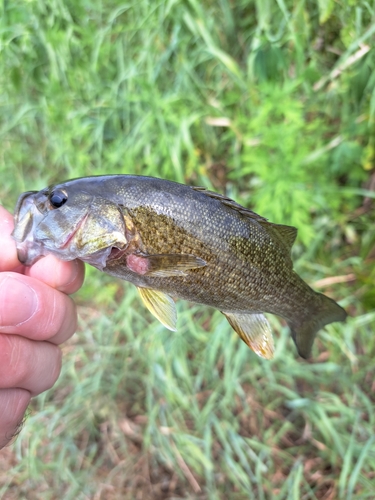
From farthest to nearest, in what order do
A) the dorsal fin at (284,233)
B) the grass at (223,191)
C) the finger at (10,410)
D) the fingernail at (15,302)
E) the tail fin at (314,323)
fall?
the grass at (223,191) < the tail fin at (314,323) < the dorsal fin at (284,233) < the finger at (10,410) < the fingernail at (15,302)

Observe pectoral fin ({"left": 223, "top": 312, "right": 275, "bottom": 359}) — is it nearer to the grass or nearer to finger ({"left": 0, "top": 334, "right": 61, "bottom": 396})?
finger ({"left": 0, "top": 334, "right": 61, "bottom": 396})

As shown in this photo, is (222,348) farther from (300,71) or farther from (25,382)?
(300,71)

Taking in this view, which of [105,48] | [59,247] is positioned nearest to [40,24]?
[105,48]

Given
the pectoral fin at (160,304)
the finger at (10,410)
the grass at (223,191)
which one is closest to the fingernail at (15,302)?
the finger at (10,410)

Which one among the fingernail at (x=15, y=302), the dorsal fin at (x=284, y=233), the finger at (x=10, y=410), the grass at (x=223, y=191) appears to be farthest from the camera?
the grass at (x=223, y=191)

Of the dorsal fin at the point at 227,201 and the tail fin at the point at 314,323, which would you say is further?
the tail fin at the point at 314,323

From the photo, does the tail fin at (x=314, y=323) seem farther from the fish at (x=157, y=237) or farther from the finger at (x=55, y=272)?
the finger at (x=55, y=272)

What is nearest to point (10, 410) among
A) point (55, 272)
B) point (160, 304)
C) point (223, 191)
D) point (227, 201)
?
point (55, 272)
